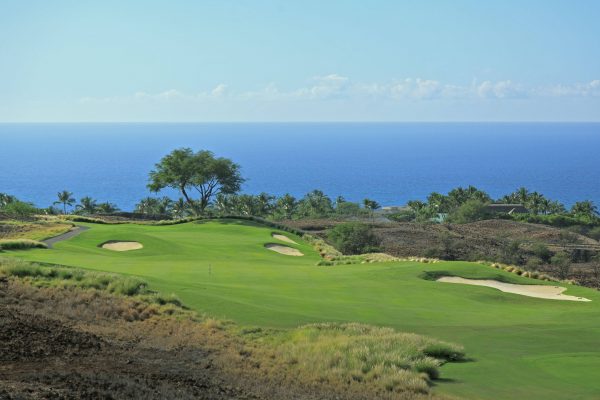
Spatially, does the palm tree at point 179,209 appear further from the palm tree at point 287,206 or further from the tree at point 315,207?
the tree at point 315,207

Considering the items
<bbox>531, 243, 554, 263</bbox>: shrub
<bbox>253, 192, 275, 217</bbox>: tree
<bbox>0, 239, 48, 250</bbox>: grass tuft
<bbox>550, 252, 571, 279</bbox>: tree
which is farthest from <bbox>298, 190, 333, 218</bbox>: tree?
<bbox>0, 239, 48, 250</bbox>: grass tuft

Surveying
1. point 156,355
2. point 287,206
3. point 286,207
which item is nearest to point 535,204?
point 287,206

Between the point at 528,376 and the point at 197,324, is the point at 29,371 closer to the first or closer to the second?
the point at 197,324

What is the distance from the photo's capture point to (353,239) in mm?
54875

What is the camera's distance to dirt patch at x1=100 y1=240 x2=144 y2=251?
130 ft

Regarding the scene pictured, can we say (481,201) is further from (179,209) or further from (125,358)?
(125,358)

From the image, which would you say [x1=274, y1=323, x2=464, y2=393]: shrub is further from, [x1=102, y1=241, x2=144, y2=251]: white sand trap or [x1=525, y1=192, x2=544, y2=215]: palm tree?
[x1=525, y1=192, x2=544, y2=215]: palm tree

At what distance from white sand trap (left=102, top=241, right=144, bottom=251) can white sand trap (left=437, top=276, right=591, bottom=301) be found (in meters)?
17.7

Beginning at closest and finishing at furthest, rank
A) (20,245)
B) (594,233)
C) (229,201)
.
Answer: (20,245) → (594,233) → (229,201)

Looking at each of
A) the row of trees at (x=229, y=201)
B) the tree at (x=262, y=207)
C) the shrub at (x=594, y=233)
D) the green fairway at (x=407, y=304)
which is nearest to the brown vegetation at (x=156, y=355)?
the green fairway at (x=407, y=304)

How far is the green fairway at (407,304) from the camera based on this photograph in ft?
49.0

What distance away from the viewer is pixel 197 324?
18062 mm

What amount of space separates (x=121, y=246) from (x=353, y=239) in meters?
20.3

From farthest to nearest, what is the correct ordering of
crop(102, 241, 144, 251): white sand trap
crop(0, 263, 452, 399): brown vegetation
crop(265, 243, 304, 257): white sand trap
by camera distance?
crop(265, 243, 304, 257): white sand trap < crop(102, 241, 144, 251): white sand trap < crop(0, 263, 452, 399): brown vegetation
